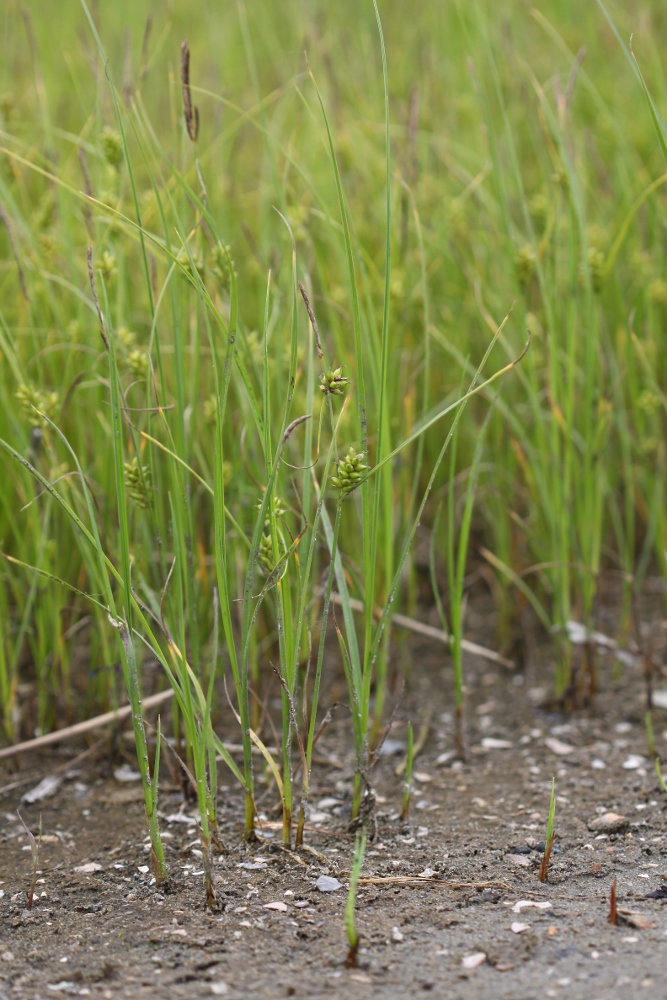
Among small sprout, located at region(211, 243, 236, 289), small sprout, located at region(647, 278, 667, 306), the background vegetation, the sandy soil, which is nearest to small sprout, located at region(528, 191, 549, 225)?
the background vegetation

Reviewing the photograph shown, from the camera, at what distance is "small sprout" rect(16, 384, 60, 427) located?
121 cm

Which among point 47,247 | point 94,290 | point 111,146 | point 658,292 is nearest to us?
point 94,290

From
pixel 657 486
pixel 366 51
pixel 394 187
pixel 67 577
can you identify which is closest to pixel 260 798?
pixel 67 577

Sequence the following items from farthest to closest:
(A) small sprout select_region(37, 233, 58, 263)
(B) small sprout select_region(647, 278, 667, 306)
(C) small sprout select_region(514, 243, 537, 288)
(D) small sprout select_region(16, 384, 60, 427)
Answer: (B) small sprout select_region(647, 278, 667, 306)
(A) small sprout select_region(37, 233, 58, 263)
(C) small sprout select_region(514, 243, 537, 288)
(D) small sprout select_region(16, 384, 60, 427)

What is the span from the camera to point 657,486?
1.65 m

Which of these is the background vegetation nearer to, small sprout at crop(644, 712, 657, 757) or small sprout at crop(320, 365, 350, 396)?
small sprout at crop(320, 365, 350, 396)

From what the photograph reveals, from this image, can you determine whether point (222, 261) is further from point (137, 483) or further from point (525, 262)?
point (525, 262)

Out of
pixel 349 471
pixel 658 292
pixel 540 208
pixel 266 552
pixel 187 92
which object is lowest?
pixel 266 552

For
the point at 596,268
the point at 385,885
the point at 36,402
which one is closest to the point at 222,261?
the point at 36,402

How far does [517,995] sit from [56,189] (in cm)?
140

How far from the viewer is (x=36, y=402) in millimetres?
1276

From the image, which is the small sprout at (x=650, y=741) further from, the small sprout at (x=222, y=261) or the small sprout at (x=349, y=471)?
the small sprout at (x=222, y=261)

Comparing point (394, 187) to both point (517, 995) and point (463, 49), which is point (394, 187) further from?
point (517, 995)

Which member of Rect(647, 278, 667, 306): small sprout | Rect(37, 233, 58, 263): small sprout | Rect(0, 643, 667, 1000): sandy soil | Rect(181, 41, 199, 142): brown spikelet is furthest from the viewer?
Rect(647, 278, 667, 306): small sprout
